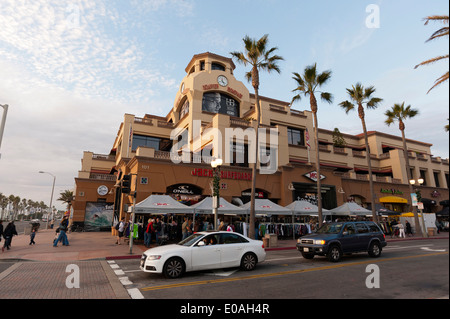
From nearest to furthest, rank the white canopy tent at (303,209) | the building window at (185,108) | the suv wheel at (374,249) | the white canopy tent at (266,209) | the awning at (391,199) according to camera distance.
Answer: the suv wheel at (374,249)
the white canopy tent at (266,209)
the white canopy tent at (303,209)
the building window at (185,108)
the awning at (391,199)

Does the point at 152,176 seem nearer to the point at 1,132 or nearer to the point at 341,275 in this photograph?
the point at 1,132

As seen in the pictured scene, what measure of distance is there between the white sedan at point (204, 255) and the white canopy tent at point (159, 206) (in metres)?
8.42

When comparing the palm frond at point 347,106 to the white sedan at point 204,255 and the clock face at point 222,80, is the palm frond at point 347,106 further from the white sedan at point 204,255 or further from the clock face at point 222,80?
the white sedan at point 204,255

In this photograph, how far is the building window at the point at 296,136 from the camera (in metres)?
35.5

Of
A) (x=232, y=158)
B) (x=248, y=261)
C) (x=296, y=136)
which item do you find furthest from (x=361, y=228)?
(x=296, y=136)

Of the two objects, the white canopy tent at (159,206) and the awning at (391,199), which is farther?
the awning at (391,199)

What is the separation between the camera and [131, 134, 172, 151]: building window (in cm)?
3397

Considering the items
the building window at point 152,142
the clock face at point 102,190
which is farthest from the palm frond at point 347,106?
the clock face at point 102,190

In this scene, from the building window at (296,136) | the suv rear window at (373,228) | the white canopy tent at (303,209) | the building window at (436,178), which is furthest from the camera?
the building window at (436,178)

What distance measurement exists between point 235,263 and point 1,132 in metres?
17.9

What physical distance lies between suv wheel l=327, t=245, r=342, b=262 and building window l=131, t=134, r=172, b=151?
2711 cm

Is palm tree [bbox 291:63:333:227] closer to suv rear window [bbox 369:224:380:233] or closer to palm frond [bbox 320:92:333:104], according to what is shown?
palm frond [bbox 320:92:333:104]

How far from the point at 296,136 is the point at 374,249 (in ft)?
80.6

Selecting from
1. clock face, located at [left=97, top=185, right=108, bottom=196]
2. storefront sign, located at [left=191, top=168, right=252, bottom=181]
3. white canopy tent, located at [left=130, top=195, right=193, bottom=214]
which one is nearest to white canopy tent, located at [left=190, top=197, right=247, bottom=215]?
white canopy tent, located at [left=130, top=195, right=193, bottom=214]
